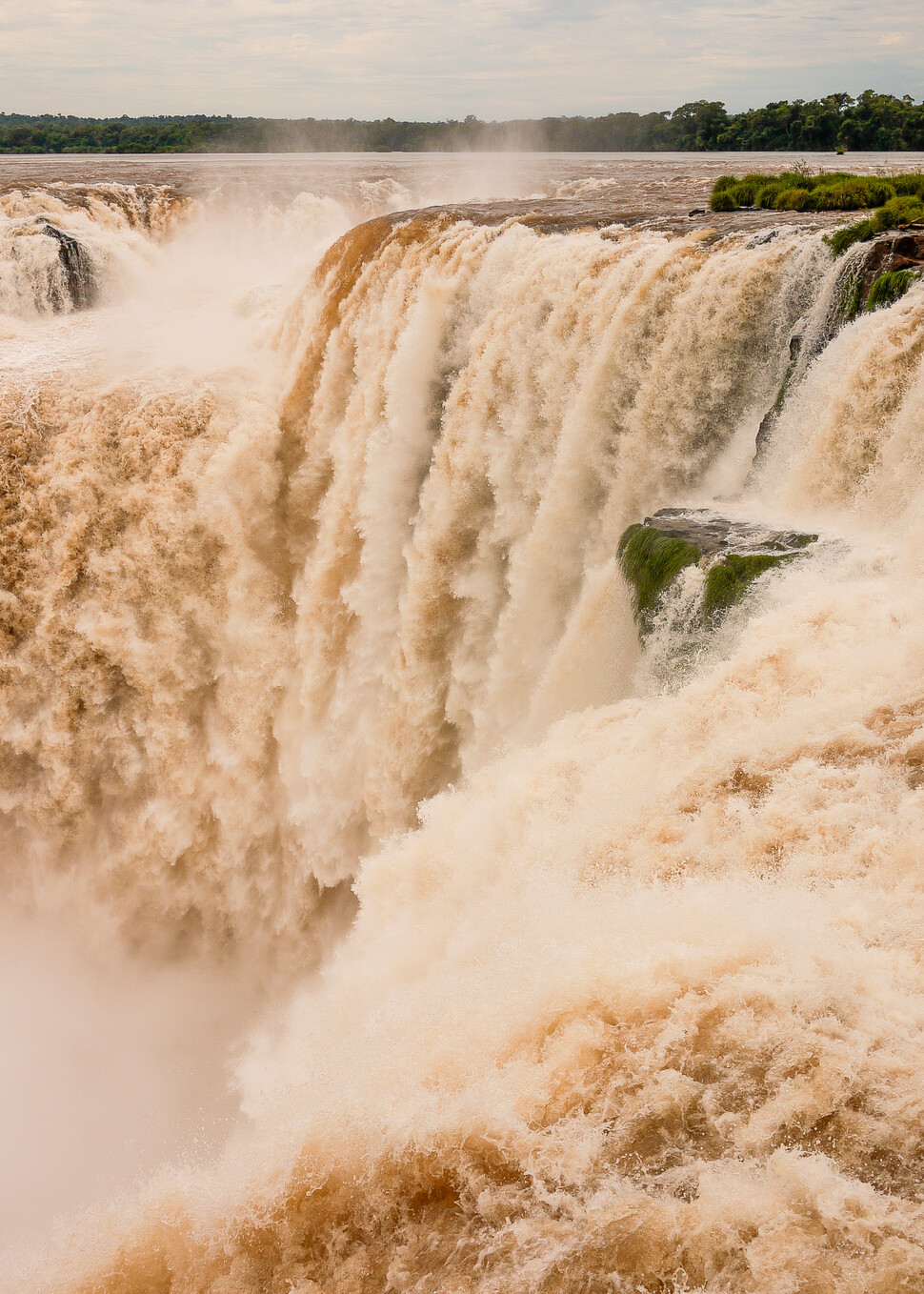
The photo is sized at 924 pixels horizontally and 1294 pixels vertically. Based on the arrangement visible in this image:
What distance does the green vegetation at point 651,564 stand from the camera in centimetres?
584

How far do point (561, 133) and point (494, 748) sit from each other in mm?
40789

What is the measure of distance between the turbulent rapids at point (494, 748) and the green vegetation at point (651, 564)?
15 cm

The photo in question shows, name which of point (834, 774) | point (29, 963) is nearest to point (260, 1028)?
point (29, 963)

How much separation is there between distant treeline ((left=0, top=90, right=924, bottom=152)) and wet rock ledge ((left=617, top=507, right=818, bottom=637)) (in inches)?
1092

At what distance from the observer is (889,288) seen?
6379 millimetres

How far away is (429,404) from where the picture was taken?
9.37 m

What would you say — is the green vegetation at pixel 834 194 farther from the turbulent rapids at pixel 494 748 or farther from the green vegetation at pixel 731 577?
the green vegetation at pixel 731 577

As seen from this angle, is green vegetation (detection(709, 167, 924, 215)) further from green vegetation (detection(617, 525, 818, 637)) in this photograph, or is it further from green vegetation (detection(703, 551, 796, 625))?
A: green vegetation (detection(703, 551, 796, 625))

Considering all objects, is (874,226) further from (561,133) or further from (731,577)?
(561,133)

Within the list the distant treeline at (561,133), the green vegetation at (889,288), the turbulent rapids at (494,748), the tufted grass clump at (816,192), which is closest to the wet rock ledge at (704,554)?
the turbulent rapids at (494,748)

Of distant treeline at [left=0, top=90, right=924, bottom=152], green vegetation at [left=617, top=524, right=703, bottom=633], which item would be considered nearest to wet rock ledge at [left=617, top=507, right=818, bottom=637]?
green vegetation at [left=617, top=524, right=703, bottom=633]

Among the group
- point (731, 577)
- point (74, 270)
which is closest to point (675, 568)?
point (731, 577)

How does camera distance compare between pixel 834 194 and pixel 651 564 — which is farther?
pixel 834 194

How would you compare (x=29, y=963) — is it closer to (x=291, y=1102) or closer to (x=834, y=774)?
(x=291, y=1102)
